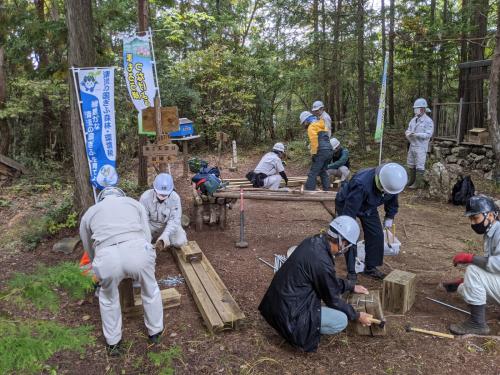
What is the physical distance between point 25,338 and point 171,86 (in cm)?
1355

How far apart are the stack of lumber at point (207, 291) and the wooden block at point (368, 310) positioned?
1.07 m

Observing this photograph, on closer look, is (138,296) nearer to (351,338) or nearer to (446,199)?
(351,338)

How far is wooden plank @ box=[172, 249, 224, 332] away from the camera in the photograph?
3.62m

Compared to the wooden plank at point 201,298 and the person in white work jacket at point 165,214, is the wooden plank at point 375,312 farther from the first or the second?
the person in white work jacket at point 165,214

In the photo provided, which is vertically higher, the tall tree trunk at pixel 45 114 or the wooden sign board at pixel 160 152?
the tall tree trunk at pixel 45 114

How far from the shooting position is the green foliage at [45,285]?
190 centimetres

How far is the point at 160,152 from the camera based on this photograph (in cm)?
571

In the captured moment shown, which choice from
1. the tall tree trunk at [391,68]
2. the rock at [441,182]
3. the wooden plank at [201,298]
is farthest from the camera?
the tall tree trunk at [391,68]

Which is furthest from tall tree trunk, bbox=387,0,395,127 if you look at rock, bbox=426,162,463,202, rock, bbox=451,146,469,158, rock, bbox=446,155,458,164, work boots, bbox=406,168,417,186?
rock, bbox=426,162,463,202

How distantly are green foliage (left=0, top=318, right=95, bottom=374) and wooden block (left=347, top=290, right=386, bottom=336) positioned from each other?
247cm

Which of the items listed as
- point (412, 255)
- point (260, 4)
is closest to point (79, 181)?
point (412, 255)

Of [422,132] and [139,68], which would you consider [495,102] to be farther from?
[139,68]

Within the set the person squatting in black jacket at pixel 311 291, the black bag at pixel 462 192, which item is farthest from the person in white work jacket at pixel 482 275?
the black bag at pixel 462 192

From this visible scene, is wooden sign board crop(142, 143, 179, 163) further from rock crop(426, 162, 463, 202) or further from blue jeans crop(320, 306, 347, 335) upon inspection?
rock crop(426, 162, 463, 202)
